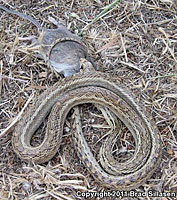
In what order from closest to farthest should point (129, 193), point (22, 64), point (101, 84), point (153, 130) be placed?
point (129, 193)
point (153, 130)
point (101, 84)
point (22, 64)

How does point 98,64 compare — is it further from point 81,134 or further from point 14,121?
point 14,121

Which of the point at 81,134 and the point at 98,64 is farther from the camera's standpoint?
the point at 98,64

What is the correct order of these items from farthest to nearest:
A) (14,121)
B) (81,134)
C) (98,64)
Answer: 1. (98,64)
2. (14,121)
3. (81,134)

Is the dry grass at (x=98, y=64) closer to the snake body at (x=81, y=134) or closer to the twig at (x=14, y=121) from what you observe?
the twig at (x=14, y=121)

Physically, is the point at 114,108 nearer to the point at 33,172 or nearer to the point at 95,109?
the point at 95,109

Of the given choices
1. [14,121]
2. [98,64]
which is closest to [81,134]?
[14,121]

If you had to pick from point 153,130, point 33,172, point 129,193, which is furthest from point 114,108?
point 33,172
